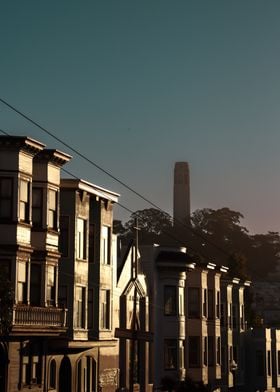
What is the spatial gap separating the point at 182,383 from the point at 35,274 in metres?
9.78

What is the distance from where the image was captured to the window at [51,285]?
43.4m

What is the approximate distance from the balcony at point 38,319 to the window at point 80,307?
3.00m

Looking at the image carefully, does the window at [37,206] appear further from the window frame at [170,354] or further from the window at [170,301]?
the window frame at [170,354]

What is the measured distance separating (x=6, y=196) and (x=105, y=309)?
12149mm

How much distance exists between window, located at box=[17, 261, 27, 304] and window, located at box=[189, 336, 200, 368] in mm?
25834

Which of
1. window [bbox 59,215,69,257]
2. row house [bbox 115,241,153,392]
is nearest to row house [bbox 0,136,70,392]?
window [bbox 59,215,69,257]

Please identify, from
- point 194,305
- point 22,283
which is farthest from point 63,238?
point 194,305

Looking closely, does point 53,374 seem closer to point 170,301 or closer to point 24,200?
point 24,200

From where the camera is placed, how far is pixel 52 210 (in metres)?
44.2

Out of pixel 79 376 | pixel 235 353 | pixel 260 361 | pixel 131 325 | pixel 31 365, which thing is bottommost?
pixel 79 376

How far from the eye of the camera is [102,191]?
5084cm

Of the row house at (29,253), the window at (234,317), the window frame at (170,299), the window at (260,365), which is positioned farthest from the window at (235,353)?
the row house at (29,253)

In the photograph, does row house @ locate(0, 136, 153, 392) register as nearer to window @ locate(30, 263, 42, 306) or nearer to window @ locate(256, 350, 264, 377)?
window @ locate(30, 263, 42, 306)

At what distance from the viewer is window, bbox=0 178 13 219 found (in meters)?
41.0
